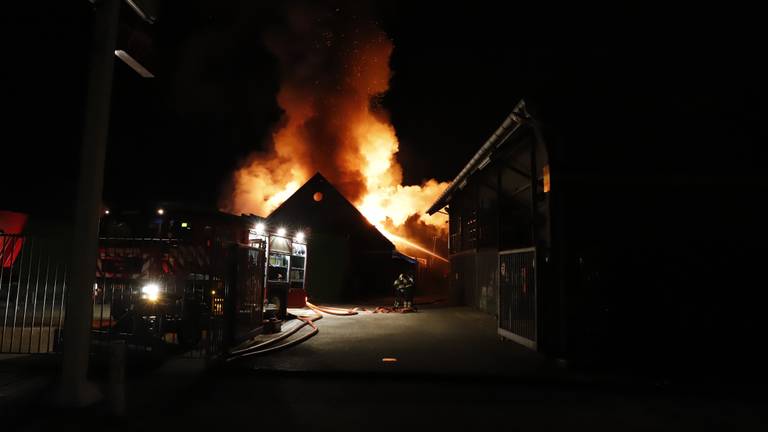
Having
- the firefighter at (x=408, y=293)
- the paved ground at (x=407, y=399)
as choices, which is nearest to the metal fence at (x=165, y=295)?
the paved ground at (x=407, y=399)

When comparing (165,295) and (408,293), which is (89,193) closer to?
(165,295)

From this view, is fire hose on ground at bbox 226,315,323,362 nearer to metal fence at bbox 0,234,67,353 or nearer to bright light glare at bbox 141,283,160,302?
bright light glare at bbox 141,283,160,302

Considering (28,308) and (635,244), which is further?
(28,308)

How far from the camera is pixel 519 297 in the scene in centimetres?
862

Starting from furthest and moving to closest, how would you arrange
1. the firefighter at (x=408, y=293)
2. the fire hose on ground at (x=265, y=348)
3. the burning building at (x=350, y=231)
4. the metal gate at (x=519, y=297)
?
the burning building at (x=350, y=231) < the firefighter at (x=408, y=293) < the metal gate at (x=519, y=297) < the fire hose on ground at (x=265, y=348)

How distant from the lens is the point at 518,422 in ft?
15.3

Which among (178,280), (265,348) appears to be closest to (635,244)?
(265,348)

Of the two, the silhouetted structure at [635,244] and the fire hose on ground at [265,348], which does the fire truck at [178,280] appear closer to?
the fire hose on ground at [265,348]

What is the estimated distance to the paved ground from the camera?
4574mm

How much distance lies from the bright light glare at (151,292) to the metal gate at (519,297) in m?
7.02

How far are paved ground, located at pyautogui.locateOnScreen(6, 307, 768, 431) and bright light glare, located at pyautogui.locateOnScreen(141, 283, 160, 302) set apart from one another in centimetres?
159

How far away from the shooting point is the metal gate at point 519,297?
8.23m

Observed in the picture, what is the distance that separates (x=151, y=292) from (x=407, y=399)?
5220mm

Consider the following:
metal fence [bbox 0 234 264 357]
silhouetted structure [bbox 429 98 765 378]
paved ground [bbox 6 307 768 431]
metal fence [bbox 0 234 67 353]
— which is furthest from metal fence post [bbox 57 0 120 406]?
silhouetted structure [bbox 429 98 765 378]
